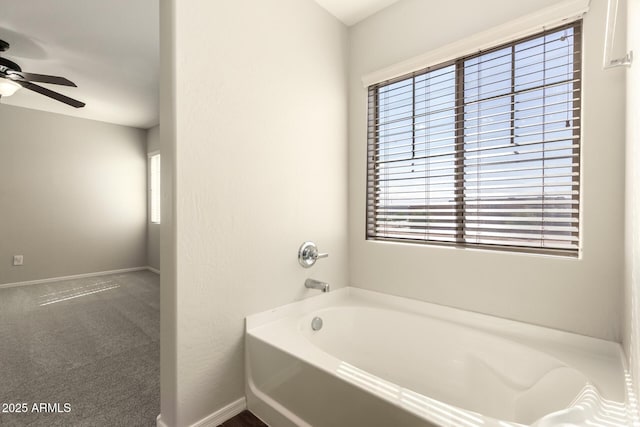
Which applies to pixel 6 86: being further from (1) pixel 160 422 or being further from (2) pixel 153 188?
(1) pixel 160 422

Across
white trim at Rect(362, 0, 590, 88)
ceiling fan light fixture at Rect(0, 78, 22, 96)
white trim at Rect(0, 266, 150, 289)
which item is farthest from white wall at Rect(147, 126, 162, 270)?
white trim at Rect(362, 0, 590, 88)

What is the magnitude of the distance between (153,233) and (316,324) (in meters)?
4.52

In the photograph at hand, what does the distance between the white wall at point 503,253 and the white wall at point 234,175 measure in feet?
1.05

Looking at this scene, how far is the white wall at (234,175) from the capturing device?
4.75 feet

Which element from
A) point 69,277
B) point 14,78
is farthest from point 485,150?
point 69,277

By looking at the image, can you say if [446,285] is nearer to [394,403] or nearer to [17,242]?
[394,403]

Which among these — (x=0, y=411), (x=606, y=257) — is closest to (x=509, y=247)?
(x=606, y=257)

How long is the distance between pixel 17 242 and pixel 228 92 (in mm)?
4780

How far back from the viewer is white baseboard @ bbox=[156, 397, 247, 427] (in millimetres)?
1520

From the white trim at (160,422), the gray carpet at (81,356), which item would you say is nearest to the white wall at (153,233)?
the gray carpet at (81,356)

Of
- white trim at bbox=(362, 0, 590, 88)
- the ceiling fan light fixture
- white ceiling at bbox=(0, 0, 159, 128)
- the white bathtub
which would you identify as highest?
white ceiling at bbox=(0, 0, 159, 128)

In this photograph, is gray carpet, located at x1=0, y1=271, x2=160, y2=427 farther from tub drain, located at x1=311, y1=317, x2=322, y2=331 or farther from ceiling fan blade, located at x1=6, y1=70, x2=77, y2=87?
ceiling fan blade, located at x1=6, y1=70, x2=77, y2=87

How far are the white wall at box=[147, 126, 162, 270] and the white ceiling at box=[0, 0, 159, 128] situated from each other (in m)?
1.14

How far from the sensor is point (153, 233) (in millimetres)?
5359
